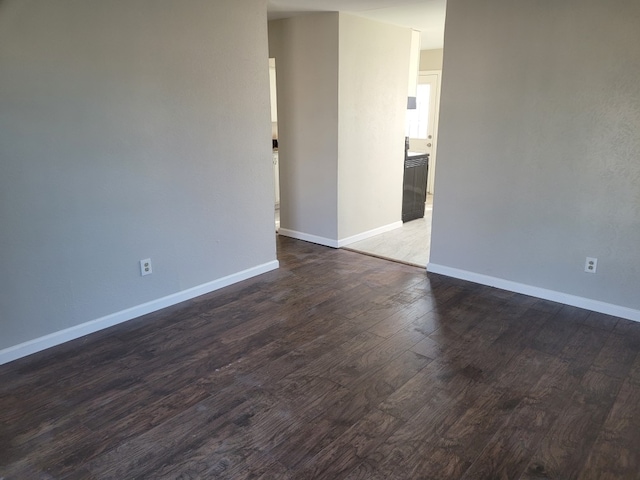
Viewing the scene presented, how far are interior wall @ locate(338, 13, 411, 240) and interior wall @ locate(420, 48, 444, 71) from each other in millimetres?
2383

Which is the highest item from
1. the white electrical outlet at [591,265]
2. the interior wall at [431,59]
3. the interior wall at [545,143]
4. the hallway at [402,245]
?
the interior wall at [431,59]

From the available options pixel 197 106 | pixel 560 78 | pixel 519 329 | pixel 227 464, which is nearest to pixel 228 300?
pixel 197 106

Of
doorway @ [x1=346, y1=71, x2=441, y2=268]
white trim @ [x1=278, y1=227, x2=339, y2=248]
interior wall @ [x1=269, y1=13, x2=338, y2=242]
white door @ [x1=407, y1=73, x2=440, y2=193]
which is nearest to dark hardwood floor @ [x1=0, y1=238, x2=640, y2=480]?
doorway @ [x1=346, y1=71, x2=441, y2=268]

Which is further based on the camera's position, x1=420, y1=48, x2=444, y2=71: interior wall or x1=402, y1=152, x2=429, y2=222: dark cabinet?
x1=420, y1=48, x2=444, y2=71: interior wall

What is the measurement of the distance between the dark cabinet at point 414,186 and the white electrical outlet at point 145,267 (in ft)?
11.8

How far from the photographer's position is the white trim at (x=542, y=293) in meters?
3.27

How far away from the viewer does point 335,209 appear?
15.9 ft

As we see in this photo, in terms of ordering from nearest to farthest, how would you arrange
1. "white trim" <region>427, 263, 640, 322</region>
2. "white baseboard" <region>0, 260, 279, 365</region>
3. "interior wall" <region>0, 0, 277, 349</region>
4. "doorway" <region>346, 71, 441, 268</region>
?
"interior wall" <region>0, 0, 277, 349</region> → "white baseboard" <region>0, 260, 279, 365</region> → "white trim" <region>427, 263, 640, 322</region> → "doorway" <region>346, 71, 441, 268</region>

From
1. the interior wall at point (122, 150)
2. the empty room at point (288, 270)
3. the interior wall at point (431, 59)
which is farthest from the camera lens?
the interior wall at point (431, 59)

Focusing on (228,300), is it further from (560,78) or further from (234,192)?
(560,78)

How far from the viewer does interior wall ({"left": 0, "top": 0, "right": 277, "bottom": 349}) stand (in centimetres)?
259

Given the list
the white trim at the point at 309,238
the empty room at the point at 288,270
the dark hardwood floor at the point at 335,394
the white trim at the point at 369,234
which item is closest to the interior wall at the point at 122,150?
the empty room at the point at 288,270

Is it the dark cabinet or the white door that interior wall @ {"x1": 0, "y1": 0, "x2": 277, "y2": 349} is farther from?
the white door

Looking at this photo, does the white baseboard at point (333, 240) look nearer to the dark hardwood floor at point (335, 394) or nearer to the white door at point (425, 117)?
the dark hardwood floor at point (335, 394)
